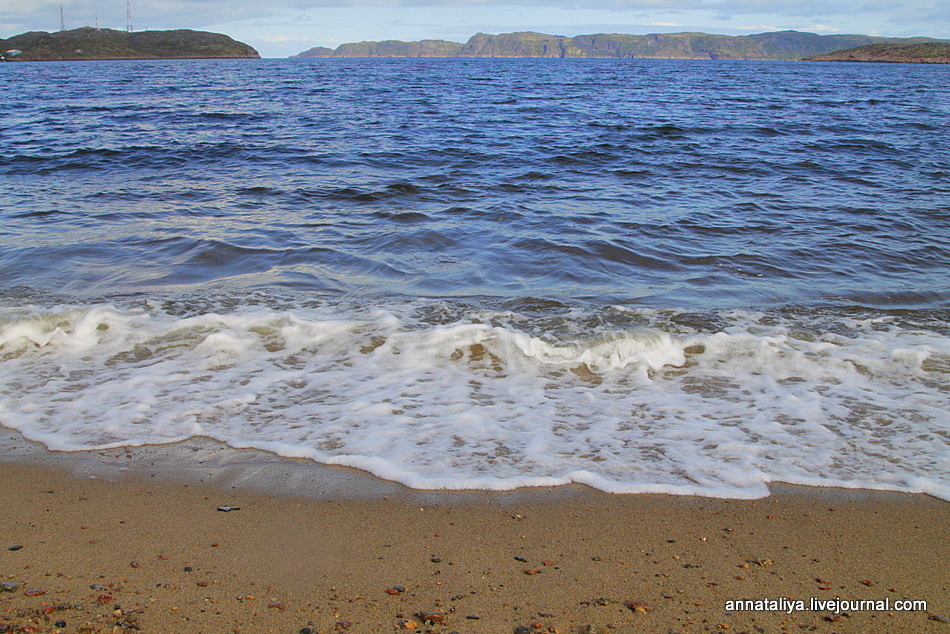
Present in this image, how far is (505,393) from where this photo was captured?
3.59 metres

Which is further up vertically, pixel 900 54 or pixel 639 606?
pixel 900 54

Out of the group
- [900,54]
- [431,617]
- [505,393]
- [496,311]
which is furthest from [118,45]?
[900,54]

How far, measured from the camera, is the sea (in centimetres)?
302

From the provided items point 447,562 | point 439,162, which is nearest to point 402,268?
point 447,562

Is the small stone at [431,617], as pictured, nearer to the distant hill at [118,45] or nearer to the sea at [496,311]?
the sea at [496,311]

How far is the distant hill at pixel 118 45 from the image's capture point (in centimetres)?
10775

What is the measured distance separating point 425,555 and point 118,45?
147 meters

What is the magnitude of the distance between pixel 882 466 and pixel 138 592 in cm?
308

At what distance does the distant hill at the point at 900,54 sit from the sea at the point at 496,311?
120 meters

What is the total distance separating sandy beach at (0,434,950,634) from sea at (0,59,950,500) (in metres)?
0.20

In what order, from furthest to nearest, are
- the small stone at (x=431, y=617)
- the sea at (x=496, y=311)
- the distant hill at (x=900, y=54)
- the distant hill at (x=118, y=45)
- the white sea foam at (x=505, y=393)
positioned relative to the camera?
the distant hill at (x=118, y=45), the distant hill at (x=900, y=54), the sea at (x=496, y=311), the white sea foam at (x=505, y=393), the small stone at (x=431, y=617)

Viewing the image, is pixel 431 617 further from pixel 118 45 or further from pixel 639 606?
pixel 118 45

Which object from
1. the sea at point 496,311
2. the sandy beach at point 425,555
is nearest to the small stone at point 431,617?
the sandy beach at point 425,555

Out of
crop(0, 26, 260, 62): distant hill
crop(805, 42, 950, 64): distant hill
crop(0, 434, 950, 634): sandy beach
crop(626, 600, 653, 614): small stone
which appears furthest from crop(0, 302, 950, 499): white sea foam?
crop(805, 42, 950, 64): distant hill
